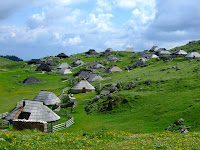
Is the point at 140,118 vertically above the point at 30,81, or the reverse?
the point at 30,81

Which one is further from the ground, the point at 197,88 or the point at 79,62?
the point at 79,62

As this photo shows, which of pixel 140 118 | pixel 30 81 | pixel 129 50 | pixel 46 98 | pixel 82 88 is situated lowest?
pixel 140 118

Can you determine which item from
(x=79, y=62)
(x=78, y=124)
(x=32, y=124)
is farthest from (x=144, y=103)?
(x=79, y=62)

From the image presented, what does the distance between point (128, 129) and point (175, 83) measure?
21054 millimetres

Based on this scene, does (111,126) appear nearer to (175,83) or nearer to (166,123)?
(166,123)

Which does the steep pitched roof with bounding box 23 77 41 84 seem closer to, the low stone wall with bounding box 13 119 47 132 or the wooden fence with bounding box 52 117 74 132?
the wooden fence with bounding box 52 117 74 132

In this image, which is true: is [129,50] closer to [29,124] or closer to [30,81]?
[30,81]

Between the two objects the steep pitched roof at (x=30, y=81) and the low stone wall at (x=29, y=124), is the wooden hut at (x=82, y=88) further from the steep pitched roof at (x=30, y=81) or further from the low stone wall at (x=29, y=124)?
the low stone wall at (x=29, y=124)

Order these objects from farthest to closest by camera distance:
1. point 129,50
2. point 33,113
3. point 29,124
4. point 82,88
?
point 129,50 → point 82,88 → point 33,113 → point 29,124

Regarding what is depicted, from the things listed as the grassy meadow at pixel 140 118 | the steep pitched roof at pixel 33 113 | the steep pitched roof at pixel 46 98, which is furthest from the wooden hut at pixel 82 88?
the steep pitched roof at pixel 33 113

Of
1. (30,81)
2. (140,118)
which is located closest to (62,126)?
(140,118)

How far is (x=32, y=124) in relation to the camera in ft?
98.3

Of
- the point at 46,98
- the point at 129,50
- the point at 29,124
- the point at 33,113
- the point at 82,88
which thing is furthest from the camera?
the point at 129,50

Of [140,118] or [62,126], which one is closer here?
[140,118]
